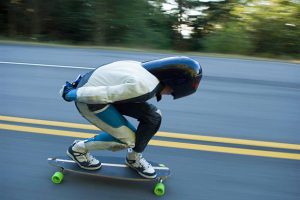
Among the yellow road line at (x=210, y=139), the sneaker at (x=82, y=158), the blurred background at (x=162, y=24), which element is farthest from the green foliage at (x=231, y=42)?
the sneaker at (x=82, y=158)

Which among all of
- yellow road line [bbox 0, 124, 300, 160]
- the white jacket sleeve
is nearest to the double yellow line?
yellow road line [bbox 0, 124, 300, 160]

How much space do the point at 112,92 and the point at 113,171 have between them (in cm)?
86

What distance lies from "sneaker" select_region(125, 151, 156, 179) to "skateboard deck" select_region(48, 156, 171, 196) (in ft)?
0.11

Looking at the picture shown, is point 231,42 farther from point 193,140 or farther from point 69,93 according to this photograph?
point 69,93

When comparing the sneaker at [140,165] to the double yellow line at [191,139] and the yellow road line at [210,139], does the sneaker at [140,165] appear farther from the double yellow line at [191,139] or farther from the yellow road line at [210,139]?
the yellow road line at [210,139]

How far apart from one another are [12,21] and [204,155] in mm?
17397

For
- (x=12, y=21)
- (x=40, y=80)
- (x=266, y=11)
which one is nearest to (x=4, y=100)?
(x=40, y=80)

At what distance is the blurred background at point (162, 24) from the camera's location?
1731 cm

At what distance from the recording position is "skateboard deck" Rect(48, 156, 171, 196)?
3.70m

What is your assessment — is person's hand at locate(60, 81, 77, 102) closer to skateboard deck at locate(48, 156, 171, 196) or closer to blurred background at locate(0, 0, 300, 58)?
skateboard deck at locate(48, 156, 171, 196)

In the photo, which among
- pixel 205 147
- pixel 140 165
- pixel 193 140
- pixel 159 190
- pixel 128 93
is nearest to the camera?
pixel 128 93

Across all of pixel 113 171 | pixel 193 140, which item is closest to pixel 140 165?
pixel 113 171

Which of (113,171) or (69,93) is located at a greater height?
(69,93)

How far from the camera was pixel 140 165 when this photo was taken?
375 cm
